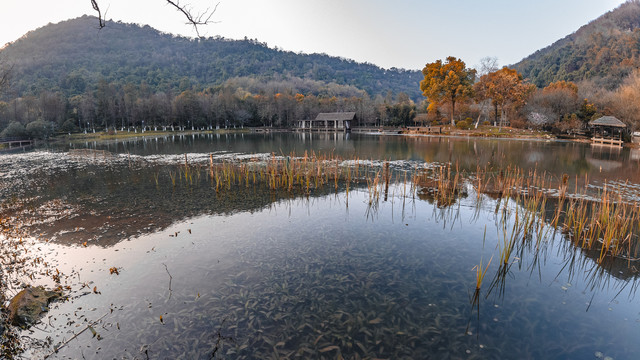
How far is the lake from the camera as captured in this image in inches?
198

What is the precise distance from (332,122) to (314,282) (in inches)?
2928

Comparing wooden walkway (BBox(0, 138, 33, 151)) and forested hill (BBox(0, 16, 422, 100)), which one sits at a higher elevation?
forested hill (BBox(0, 16, 422, 100))

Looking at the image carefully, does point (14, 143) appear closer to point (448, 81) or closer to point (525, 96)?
point (448, 81)

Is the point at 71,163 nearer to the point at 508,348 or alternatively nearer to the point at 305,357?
the point at 305,357

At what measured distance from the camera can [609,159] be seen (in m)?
24.3

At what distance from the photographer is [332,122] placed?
7912 cm

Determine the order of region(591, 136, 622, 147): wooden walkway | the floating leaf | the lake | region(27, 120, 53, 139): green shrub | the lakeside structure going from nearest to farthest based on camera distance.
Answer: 1. the floating leaf
2. the lake
3. region(591, 136, 622, 147): wooden walkway
4. region(27, 120, 53, 139): green shrub
5. the lakeside structure

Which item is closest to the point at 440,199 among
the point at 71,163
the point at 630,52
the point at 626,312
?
the point at 626,312

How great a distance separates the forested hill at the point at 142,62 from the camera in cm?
9844

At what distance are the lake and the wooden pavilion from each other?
94.8 ft

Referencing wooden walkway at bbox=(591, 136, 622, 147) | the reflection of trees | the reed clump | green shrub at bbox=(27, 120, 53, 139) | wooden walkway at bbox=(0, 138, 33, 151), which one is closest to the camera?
the reed clump

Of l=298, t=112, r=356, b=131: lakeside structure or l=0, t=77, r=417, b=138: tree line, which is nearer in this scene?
l=0, t=77, r=417, b=138: tree line

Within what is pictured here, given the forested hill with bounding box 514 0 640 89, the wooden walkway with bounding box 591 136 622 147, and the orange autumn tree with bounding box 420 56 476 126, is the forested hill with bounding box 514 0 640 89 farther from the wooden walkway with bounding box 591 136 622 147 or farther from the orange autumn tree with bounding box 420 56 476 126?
the wooden walkway with bounding box 591 136 622 147

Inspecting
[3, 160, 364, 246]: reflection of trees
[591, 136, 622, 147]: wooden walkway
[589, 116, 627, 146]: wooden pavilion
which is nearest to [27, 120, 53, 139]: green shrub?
[3, 160, 364, 246]: reflection of trees
